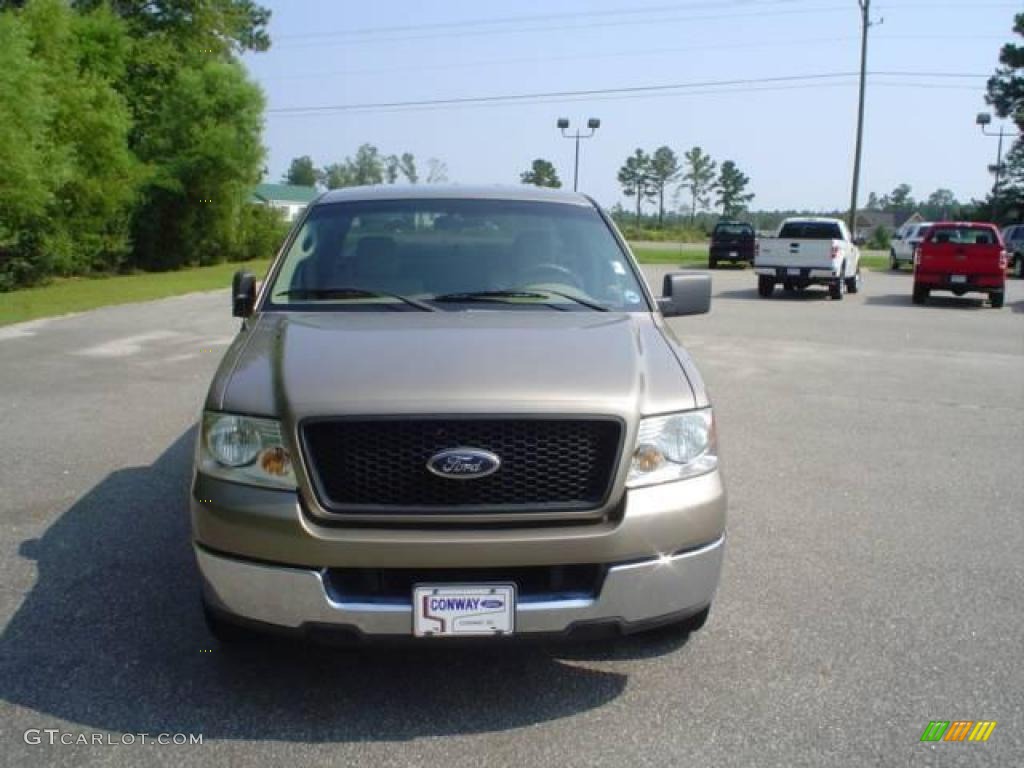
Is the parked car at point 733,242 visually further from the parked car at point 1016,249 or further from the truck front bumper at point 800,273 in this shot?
the truck front bumper at point 800,273

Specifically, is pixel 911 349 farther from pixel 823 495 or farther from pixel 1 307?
pixel 1 307

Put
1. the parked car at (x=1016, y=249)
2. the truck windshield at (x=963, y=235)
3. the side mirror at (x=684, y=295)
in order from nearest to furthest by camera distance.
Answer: the side mirror at (x=684, y=295) → the truck windshield at (x=963, y=235) → the parked car at (x=1016, y=249)

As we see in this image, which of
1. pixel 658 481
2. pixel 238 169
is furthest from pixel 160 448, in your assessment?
pixel 238 169

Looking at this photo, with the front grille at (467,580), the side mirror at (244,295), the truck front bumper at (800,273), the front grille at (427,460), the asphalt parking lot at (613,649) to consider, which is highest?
the side mirror at (244,295)

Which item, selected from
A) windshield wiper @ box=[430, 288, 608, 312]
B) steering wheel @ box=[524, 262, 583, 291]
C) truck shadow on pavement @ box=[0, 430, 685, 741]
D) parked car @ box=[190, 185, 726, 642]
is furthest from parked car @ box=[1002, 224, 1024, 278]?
truck shadow on pavement @ box=[0, 430, 685, 741]

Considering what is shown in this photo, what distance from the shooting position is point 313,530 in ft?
9.68

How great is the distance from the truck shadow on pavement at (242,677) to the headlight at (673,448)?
68cm

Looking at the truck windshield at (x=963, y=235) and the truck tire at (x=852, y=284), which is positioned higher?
the truck windshield at (x=963, y=235)

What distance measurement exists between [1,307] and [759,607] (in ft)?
54.9

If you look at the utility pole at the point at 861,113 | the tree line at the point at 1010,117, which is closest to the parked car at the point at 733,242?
the utility pole at the point at 861,113

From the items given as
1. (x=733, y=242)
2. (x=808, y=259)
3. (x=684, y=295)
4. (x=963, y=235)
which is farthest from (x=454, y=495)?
(x=733, y=242)

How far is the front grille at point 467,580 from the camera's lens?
296 cm

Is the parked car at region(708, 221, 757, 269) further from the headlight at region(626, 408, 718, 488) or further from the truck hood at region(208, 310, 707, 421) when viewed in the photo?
the headlight at region(626, 408, 718, 488)

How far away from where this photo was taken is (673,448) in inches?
126
